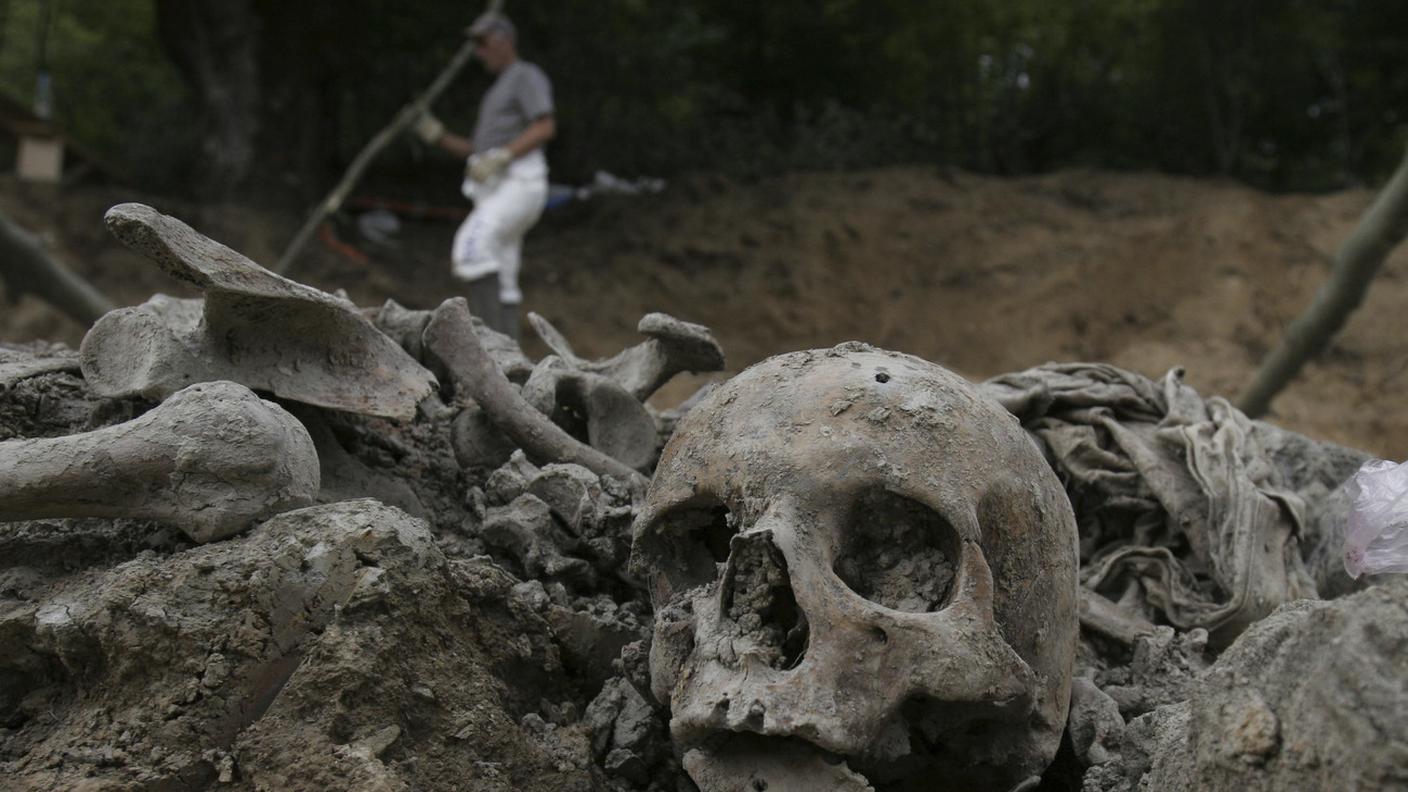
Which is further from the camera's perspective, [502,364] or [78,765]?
[502,364]

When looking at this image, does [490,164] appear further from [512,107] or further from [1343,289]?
[1343,289]

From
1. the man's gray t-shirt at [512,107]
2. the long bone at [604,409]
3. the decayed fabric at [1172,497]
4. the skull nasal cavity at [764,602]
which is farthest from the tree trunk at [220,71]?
the skull nasal cavity at [764,602]

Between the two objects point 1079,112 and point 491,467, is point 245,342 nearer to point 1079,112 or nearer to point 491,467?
point 491,467

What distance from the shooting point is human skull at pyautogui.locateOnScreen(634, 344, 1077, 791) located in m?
1.92

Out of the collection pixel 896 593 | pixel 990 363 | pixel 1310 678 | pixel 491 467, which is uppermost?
pixel 1310 678

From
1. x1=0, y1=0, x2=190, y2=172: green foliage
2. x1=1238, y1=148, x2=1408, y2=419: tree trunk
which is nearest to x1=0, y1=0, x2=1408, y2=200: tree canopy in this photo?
x1=0, y1=0, x2=190, y2=172: green foliage

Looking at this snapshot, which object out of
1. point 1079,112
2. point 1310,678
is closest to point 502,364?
point 1310,678

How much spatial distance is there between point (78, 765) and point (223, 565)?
0.35m

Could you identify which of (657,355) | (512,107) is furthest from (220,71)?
(657,355)

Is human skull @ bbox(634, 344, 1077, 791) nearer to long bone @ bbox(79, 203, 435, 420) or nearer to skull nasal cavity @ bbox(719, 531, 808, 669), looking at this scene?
skull nasal cavity @ bbox(719, 531, 808, 669)

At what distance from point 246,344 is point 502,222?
499 centimetres

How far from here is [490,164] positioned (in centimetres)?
735

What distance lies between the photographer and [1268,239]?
10664 millimetres

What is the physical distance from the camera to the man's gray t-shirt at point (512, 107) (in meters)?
7.49
